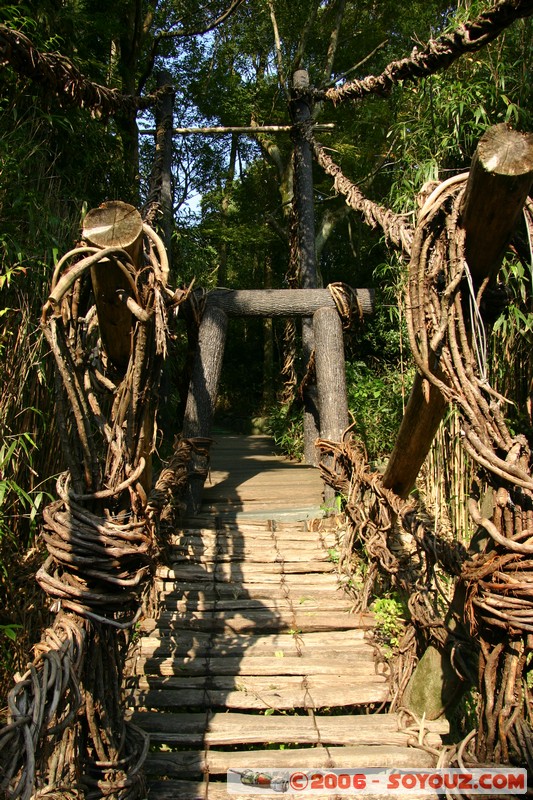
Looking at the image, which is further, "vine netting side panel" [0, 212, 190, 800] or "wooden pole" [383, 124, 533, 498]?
"vine netting side panel" [0, 212, 190, 800]

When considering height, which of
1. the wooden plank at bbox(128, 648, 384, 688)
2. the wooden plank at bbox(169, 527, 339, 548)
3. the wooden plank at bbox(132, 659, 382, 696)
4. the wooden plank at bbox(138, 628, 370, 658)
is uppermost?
the wooden plank at bbox(169, 527, 339, 548)

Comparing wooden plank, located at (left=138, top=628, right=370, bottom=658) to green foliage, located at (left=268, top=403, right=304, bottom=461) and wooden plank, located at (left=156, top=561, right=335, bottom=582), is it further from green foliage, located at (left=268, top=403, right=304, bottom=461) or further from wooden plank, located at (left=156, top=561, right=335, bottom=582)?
green foliage, located at (left=268, top=403, right=304, bottom=461)

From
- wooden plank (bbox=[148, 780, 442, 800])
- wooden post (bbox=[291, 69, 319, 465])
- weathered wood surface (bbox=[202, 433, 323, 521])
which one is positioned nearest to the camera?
wooden plank (bbox=[148, 780, 442, 800])

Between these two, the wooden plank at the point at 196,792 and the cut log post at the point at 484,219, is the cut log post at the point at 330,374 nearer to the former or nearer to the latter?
the cut log post at the point at 484,219

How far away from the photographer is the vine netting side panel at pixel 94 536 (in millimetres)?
1576

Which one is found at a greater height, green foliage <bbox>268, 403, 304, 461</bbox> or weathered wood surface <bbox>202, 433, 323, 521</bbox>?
green foliage <bbox>268, 403, 304, 461</bbox>

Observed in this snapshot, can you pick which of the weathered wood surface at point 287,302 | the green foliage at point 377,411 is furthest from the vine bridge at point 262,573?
the green foliage at point 377,411

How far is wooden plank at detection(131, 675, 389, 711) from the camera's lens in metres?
2.42

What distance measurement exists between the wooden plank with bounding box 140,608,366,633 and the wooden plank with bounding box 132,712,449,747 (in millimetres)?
577

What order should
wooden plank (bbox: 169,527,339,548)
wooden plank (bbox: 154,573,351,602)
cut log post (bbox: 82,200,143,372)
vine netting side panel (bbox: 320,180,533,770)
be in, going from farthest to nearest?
1. wooden plank (bbox: 169,527,339,548)
2. wooden plank (bbox: 154,573,351,602)
3. cut log post (bbox: 82,200,143,372)
4. vine netting side panel (bbox: 320,180,533,770)

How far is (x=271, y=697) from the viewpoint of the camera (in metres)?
2.46

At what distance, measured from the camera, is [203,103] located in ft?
36.8

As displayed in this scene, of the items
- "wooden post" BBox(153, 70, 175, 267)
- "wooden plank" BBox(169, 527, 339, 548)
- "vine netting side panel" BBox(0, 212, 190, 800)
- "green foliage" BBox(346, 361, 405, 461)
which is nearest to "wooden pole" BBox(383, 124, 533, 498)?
"vine netting side panel" BBox(0, 212, 190, 800)

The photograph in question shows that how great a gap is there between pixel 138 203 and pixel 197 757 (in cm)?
489
